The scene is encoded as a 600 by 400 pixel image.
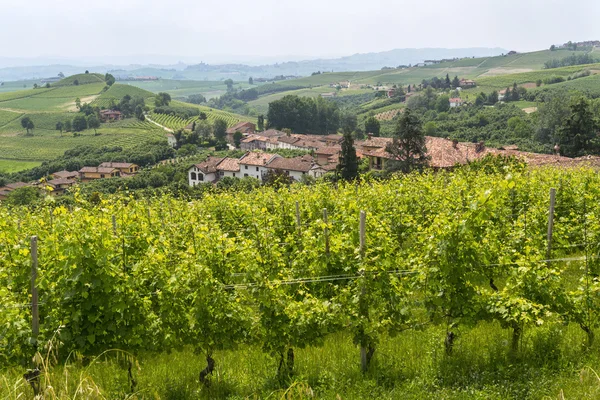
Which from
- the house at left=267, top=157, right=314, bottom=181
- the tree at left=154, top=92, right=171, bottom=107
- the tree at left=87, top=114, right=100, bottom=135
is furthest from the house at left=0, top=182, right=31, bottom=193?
the tree at left=154, top=92, right=171, bottom=107

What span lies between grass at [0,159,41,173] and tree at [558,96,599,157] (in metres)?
83.6

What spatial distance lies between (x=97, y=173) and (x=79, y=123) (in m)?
47.2

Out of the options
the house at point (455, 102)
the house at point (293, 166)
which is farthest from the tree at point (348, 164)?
the house at point (455, 102)

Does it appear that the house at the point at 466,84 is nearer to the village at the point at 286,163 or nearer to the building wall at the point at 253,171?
the village at the point at 286,163

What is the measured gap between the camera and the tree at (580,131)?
148 ft

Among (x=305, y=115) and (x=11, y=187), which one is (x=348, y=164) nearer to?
(x=11, y=187)

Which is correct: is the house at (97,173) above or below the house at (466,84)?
below

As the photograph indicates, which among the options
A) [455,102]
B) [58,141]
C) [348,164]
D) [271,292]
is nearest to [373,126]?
[455,102]

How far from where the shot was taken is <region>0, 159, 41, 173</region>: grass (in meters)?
86.5

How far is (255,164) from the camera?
72.1 m

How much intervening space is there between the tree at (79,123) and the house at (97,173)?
44.2m

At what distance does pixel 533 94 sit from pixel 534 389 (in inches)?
4460

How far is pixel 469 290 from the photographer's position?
7176 mm

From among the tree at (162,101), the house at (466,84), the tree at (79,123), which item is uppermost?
the house at (466,84)
